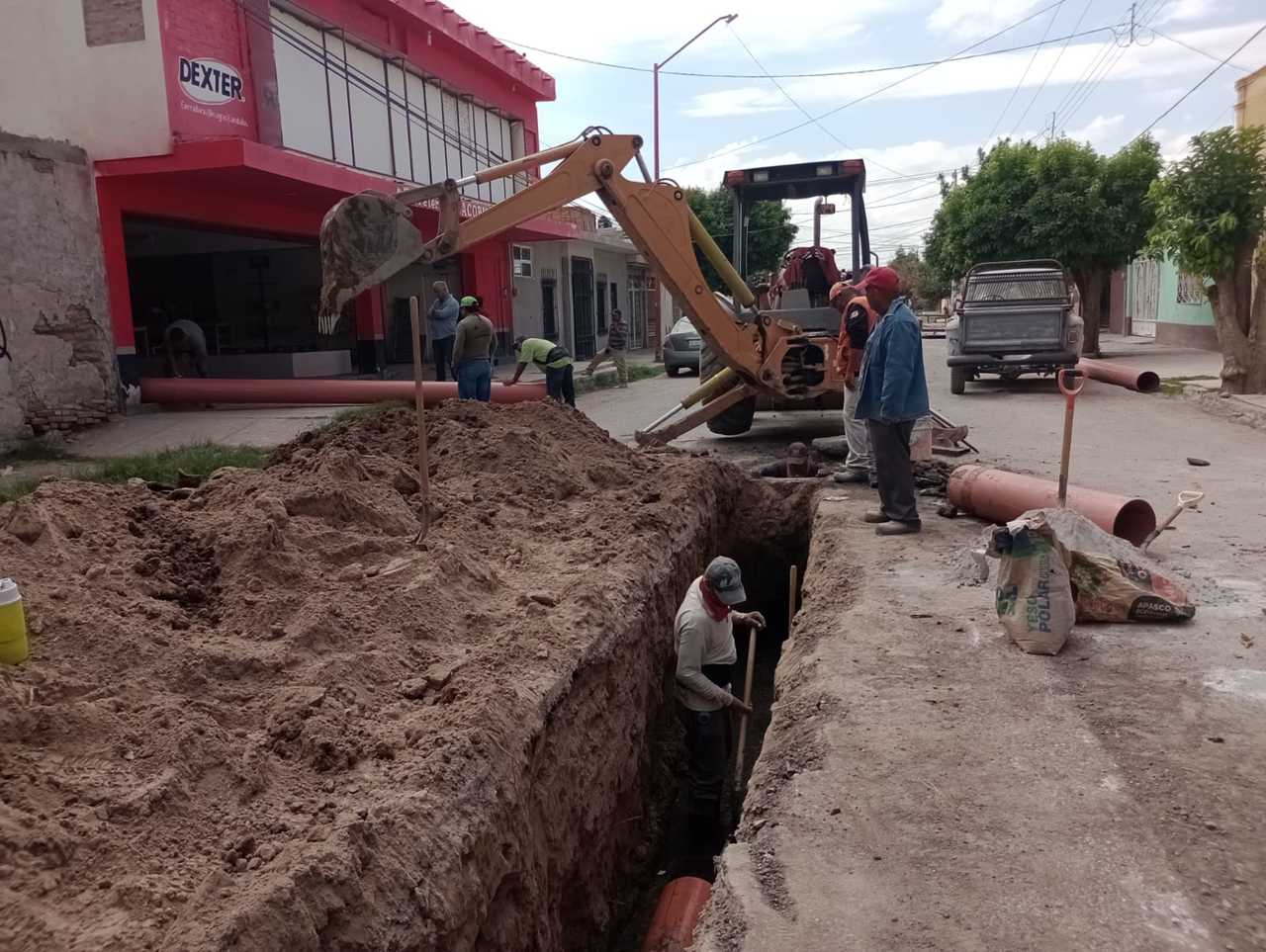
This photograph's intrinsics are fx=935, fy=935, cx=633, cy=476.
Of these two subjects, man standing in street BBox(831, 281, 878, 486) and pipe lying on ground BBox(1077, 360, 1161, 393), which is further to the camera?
pipe lying on ground BBox(1077, 360, 1161, 393)

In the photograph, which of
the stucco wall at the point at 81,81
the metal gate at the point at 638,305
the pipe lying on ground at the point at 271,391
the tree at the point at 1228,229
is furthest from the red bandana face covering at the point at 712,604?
the metal gate at the point at 638,305

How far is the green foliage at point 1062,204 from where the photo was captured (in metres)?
21.5

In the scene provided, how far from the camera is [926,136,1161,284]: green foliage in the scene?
21484 millimetres

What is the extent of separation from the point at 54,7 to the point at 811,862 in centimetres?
1474

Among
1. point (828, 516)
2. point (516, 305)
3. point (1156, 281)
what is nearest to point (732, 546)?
point (828, 516)

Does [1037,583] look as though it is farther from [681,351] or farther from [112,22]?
[681,351]

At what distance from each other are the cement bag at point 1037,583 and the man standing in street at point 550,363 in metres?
7.57

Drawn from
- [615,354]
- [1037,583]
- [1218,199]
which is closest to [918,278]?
[615,354]

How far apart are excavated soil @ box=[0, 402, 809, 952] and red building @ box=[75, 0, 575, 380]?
8.15 meters

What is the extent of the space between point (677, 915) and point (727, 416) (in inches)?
298

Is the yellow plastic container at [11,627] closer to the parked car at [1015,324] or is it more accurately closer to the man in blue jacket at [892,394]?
the man in blue jacket at [892,394]

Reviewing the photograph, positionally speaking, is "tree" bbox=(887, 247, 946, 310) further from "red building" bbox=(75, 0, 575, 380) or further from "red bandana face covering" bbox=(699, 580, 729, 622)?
"red bandana face covering" bbox=(699, 580, 729, 622)

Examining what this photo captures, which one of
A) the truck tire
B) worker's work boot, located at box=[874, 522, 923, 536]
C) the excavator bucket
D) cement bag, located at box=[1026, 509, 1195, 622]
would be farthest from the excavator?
cement bag, located at box=[1026, 509, 1195, 622]

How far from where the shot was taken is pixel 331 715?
3.54m
